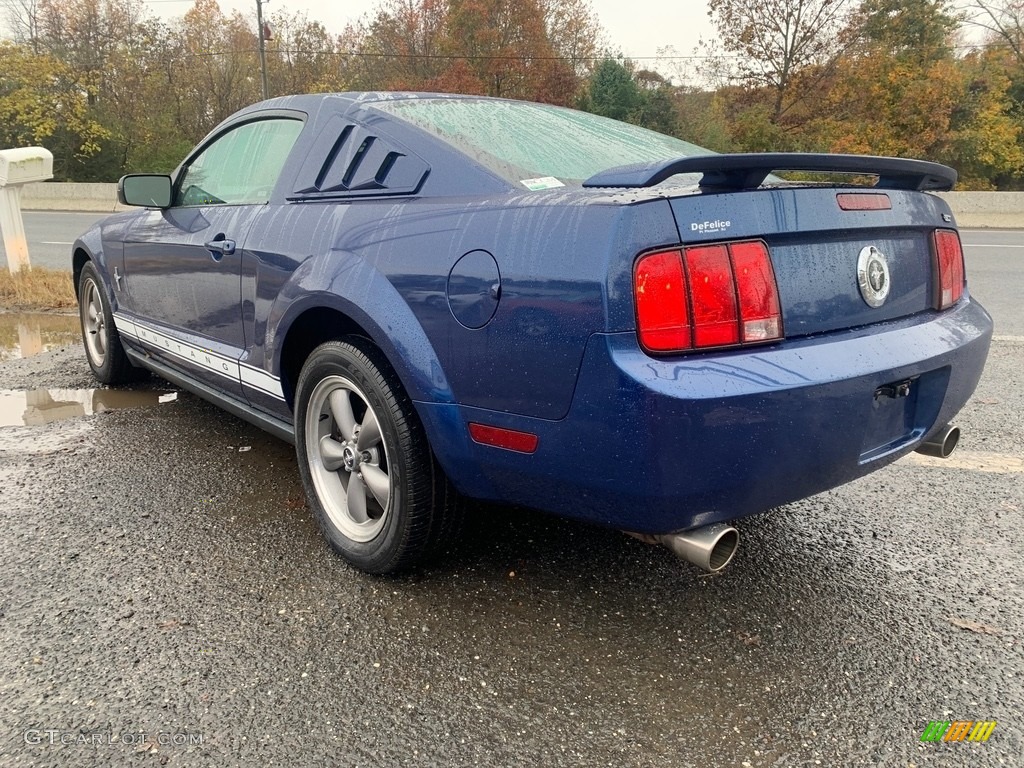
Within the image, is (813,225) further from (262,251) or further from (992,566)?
(262,251)

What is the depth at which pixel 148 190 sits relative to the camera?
362 centimetres

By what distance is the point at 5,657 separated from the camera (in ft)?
6.78

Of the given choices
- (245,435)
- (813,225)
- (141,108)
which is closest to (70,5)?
(141,108)

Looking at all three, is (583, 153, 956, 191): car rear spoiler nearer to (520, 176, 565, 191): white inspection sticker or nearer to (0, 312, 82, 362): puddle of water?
(520, 176, 565, 191): white inspection sticker

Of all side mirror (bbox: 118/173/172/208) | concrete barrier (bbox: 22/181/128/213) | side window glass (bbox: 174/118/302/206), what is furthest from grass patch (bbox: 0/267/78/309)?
concrete barrier (bbox: 22/181/128/213)

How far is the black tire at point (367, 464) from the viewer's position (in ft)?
7.41

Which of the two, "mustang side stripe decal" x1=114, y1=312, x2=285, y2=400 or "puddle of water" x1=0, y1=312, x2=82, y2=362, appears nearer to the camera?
"mustang side stripe decal" x1=114, y1=312, x2=285, y2=400

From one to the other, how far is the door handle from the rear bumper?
4.53ft

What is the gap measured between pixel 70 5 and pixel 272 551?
144ft

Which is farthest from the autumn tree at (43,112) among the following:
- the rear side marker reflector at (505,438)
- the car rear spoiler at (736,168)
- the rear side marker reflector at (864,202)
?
the rear side marker reflector at (864,202)

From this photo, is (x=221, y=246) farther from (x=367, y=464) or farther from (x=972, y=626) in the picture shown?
(x=972, y=626)

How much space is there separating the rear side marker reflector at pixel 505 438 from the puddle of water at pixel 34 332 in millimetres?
4945

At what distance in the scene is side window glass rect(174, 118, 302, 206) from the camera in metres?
3.04

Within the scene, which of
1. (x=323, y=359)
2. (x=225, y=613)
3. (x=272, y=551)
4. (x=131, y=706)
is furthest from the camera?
(x=272, y=551)
